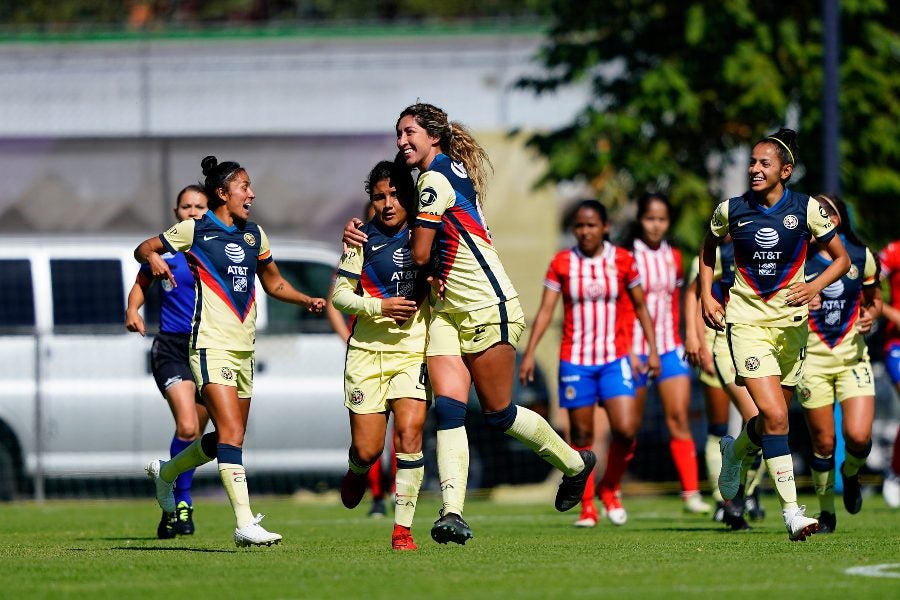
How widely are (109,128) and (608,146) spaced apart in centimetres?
997

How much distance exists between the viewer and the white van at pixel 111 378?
16547 mm

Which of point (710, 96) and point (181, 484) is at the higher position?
point (710, 96)

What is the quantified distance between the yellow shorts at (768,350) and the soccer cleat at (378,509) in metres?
5.03

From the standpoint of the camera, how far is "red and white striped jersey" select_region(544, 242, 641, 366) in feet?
39.8

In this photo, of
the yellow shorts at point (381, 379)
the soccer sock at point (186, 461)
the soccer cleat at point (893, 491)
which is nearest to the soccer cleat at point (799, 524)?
the yellow shorts at point (381, 379)

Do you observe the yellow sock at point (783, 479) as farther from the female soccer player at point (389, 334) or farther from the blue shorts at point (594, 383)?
the blue shorts at point (594, 383)

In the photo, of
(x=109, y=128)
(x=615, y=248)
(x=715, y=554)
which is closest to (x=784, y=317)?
(x=715, y=554)

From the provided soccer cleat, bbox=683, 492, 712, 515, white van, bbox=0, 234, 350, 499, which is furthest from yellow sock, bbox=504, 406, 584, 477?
white van, bbox=0, 234, 350, 499

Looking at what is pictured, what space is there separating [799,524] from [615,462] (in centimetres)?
331

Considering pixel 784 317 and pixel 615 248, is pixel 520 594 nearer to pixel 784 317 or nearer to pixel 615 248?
pixel 784 317

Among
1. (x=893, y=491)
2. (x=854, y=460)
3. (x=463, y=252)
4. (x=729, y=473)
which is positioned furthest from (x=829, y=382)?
(x=893, y=491)

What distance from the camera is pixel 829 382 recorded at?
11055 mm

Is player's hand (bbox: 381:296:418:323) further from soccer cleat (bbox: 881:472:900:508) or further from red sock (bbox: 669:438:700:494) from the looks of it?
soccer cleat (bbox: 881:472:900:508)

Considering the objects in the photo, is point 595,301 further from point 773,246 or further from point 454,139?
point 454,139
